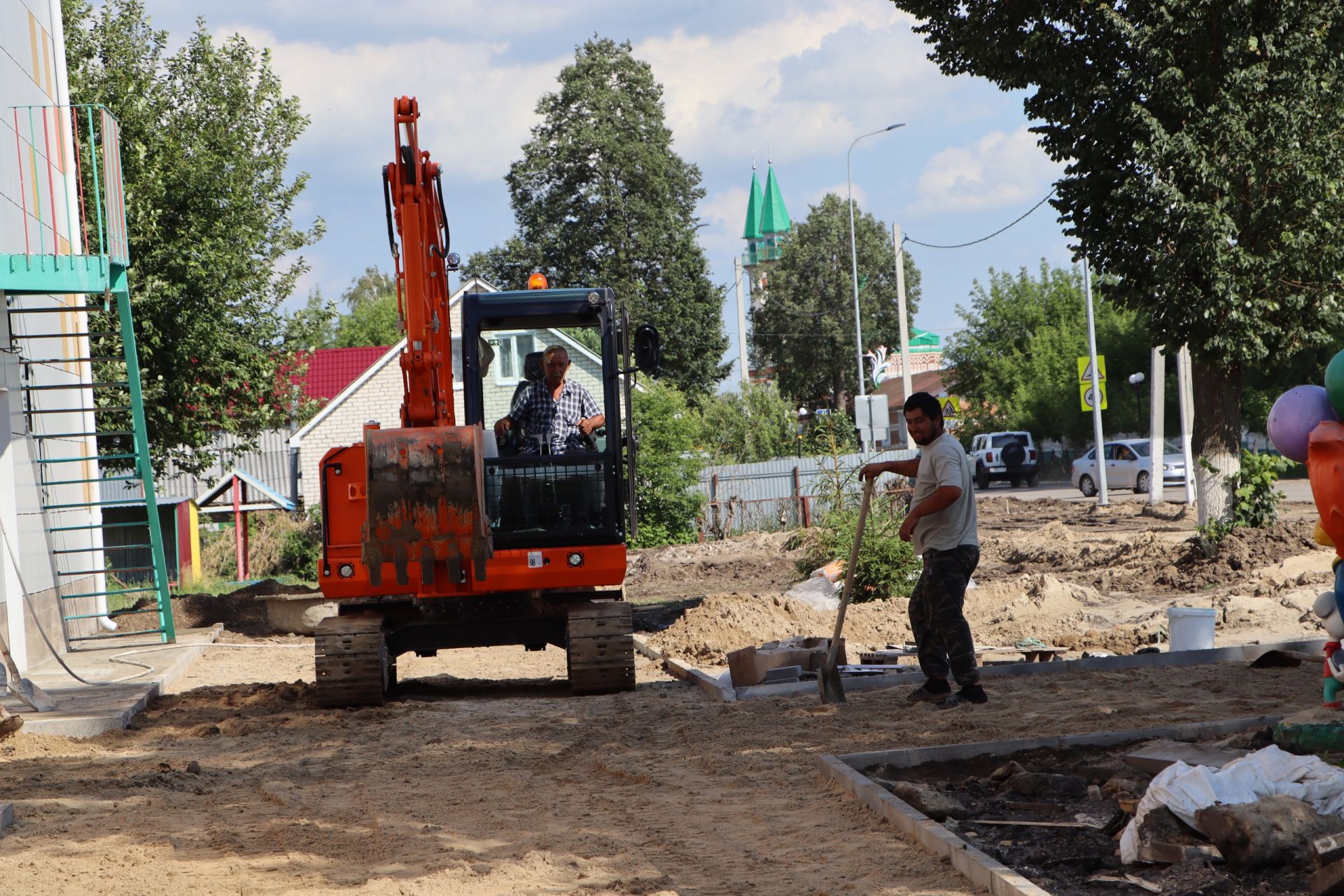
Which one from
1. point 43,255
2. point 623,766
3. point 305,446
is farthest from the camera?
point 305,446

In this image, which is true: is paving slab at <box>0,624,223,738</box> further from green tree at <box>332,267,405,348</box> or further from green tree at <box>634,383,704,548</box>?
green tree at <box>332,267,405,348</box>

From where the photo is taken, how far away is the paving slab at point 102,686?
9531 mm

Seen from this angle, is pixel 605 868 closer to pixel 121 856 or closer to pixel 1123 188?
pixel 121 856

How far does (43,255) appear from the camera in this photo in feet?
36.3

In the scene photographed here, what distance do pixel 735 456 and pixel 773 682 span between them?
104ft

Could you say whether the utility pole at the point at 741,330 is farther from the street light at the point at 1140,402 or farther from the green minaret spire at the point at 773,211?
the green minaret spire at the point at 773,211

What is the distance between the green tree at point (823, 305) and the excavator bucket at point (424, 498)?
213ft

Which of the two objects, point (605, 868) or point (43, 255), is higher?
point (43, 255)

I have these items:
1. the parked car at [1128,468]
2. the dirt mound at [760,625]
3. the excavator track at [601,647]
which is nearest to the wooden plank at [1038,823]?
Result: the excavator track at [601,647]

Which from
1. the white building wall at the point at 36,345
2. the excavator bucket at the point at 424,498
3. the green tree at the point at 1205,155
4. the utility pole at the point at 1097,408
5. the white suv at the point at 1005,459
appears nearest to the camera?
the excavator bucket at the point at 424,498

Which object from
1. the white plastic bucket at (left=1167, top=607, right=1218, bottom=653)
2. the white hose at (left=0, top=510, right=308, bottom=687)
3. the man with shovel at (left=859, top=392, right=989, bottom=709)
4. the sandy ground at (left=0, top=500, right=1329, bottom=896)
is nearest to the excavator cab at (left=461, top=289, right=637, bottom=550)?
the sandy ground at (left=0, top=500, right=1329, bottom=896)

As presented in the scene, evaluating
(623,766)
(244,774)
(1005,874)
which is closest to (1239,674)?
(623,766)

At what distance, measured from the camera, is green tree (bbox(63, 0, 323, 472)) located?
774 inches

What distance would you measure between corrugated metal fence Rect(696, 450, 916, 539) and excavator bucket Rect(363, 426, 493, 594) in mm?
18669
